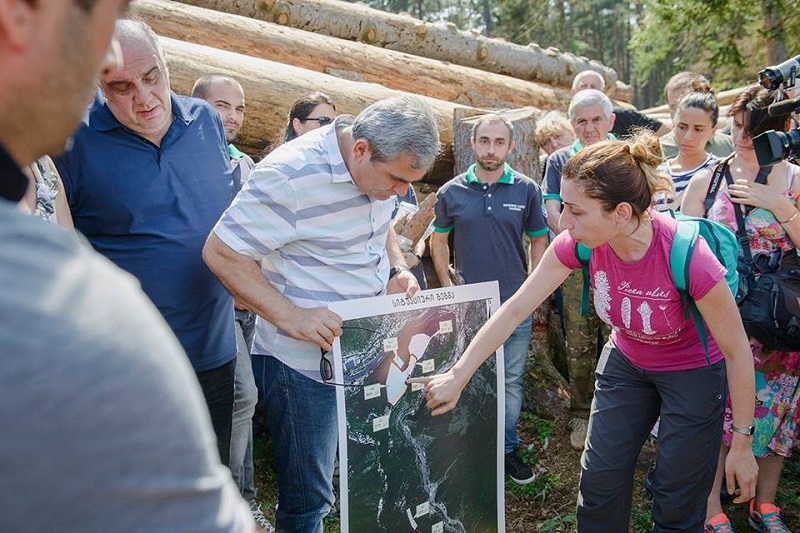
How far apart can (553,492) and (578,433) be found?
0.61 metres

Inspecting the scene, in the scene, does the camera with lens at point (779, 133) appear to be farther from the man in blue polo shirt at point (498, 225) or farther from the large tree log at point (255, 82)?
the large tree log at point (255, 82)

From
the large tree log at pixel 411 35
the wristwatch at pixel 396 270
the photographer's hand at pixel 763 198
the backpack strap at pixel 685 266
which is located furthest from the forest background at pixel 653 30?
the wristwatch at pixel 396 270

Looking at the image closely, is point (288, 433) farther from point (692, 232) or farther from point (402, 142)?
point (692, 232)

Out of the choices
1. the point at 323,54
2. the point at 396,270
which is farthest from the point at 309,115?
the point at 323,54

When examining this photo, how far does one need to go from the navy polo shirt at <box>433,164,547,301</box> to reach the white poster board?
58.5 inches

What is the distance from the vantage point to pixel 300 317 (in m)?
2.49

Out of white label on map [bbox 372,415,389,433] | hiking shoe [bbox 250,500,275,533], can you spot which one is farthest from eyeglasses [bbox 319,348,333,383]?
hiking shoe [bbox 250,500,275,533]

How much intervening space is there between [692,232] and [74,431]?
2.62 m

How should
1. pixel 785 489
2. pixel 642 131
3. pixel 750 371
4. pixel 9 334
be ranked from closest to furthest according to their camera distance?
pixel 9 334 < pixel 750 371 < pixel 642 131 < pixel 785 489

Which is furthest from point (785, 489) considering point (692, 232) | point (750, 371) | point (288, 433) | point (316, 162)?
point (316, 162)

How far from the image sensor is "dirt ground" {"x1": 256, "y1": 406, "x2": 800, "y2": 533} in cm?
400

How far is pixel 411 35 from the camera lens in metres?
Answer: 10.6

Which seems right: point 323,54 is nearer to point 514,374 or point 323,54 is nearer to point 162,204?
point 514,374

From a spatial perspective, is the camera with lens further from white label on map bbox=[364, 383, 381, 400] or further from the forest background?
the forest background
